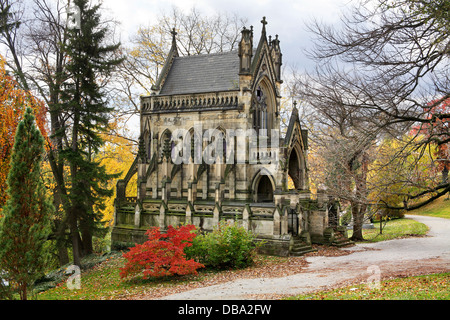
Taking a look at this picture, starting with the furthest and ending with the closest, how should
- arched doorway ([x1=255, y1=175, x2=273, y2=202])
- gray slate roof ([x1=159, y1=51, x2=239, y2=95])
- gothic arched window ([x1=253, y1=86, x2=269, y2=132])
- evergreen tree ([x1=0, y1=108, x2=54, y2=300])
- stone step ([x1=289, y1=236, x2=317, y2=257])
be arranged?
gray slate roof ([x1=159, y1=51, x2=239, y2=95]) → gothic arched window ([x1=253, y1=86, x2=269, y2=132]) → arched doorway ([x1=255, y1=175, x2=273, y2=202]) → stone step ([x1=289, y1=236, x2=317, y2=257]) → evergreen tree ([x1=0, y1=108, x2=54, y2=300])

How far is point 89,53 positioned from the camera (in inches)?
854

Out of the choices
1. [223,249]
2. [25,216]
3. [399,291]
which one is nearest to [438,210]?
[223,249]

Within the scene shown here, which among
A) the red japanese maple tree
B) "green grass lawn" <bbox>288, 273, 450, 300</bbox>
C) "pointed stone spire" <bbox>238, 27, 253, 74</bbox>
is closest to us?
"green grass lawn" <bbox>288, 273, 450, 300</bbox>

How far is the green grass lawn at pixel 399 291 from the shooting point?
10414 millimetres

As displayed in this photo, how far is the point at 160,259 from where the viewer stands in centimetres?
1545

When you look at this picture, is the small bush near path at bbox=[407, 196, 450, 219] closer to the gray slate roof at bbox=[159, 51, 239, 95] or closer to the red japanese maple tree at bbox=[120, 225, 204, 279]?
the gray slate roof at bbox=[159, 51, 239, 95]

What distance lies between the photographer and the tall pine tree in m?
20.9

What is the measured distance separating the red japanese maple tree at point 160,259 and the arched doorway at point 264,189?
9.88m

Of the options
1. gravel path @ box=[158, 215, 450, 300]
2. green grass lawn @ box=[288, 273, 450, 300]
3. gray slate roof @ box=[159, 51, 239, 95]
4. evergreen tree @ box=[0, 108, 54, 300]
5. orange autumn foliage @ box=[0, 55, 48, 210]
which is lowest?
gravel path @ box=[158, 215, 450, 300]

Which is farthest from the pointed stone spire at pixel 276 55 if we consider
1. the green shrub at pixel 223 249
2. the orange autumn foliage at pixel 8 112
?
the orange autumn foliage at pixel 8 112

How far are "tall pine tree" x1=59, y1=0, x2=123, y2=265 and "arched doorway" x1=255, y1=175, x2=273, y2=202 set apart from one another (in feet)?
28.9

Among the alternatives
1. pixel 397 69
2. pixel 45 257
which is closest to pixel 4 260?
pixel 45 257

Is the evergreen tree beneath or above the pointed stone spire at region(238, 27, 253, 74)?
beneath

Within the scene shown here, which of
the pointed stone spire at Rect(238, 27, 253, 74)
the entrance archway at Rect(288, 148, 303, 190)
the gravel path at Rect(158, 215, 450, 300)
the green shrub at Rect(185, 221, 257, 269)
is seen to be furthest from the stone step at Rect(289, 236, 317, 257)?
the pointed stone spire at Rect(238, 27, 253, 74)
